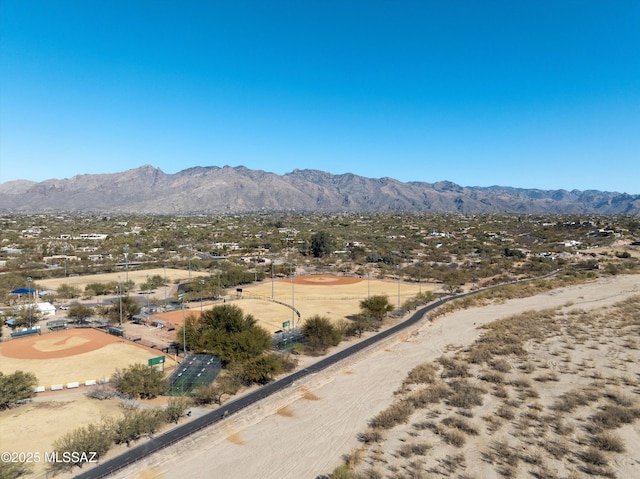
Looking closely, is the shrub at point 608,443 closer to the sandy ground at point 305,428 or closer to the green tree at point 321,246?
the sandy ground at point 305,428

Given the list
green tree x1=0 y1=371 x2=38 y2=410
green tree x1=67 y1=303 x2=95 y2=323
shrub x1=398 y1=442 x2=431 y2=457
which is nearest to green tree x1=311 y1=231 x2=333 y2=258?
green tree x1=67 y1=303 x2=95 y2=323

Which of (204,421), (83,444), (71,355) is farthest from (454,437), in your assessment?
(71,355)

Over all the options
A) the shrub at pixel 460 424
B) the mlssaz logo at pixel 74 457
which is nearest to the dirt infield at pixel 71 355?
the mlssaz logo at pixel 74 457

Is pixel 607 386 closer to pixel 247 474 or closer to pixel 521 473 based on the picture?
pixel 521 473

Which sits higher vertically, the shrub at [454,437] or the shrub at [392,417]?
the shrub at [454,437]

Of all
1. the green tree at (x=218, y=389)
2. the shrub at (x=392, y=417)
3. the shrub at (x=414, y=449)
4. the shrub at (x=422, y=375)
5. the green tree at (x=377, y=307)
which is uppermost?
the green tree at (x=377, y=307)

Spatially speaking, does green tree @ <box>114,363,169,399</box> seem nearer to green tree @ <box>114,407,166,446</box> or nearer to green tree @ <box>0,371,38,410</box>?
green tree @ <box>114,407,166,446</box>

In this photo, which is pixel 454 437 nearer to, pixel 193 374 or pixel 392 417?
pixel 392 417
